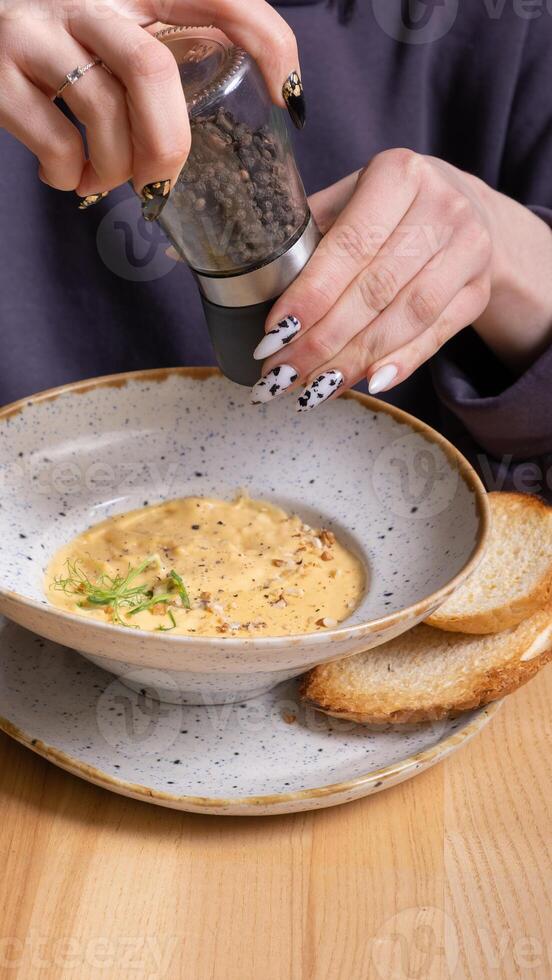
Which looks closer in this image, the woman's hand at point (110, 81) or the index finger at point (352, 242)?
the woman's hand at point (110, 81)

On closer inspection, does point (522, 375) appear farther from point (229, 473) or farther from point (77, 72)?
point (77, 72)

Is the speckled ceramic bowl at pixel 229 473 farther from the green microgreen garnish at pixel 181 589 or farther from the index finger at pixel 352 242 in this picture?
the index finger at pixel 352 242

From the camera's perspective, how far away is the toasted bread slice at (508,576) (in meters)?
0.98

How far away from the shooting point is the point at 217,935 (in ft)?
2.51

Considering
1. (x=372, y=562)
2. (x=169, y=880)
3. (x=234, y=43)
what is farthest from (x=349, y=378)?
(x=169, y=880)

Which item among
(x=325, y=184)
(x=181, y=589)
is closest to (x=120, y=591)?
(x=181, y=589)

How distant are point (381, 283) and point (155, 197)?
0.91ft

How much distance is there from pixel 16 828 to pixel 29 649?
0.19 m

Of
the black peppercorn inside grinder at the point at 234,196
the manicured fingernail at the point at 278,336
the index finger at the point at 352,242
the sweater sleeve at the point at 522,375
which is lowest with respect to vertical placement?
the sweater sleeve at the point at 522,375

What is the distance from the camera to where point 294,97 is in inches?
35.6

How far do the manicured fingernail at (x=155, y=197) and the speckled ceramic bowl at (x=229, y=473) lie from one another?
1.21ft

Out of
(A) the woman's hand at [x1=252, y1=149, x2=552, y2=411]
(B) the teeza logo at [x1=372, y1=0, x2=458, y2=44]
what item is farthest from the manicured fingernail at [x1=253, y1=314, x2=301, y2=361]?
(B) the teeza logo at [x1=372, y1=0, x2=458, y2=44]

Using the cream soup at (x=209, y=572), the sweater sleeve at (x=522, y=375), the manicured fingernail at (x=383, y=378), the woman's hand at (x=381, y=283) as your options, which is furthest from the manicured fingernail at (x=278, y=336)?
the sweater sleeve at (x=522, y=375)

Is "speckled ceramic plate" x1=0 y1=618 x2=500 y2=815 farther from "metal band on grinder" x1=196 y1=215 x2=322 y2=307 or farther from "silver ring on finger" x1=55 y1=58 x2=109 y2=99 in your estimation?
"silver ring on finger" x1=55 y1=58 x2=109 y2=99
